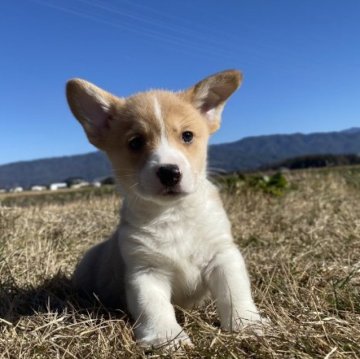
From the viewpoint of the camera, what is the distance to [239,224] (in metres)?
6.21

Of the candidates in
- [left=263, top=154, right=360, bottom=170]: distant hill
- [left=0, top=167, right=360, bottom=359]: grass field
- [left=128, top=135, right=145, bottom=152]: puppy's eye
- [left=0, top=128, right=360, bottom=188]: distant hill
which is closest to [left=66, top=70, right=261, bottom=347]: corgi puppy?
[left=128, top=135, right=145, bottom=152]: puppy's eye

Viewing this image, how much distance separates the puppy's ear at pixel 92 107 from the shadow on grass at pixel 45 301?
1029 millimetres

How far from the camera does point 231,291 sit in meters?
3.17

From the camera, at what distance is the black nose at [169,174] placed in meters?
3.12

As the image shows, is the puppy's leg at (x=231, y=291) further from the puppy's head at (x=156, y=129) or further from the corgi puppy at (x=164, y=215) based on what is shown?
the puppy's head at (x=156, y=129)

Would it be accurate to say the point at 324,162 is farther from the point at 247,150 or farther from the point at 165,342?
the point at 247,150

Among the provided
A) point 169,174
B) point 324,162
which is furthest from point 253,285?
point 324,162

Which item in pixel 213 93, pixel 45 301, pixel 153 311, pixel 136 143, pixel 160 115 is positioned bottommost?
pixel 45 301

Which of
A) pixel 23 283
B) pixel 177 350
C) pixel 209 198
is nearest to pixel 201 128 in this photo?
pixel 209 198

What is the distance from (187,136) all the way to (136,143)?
0.31 m

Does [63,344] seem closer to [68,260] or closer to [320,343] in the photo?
[320,343]

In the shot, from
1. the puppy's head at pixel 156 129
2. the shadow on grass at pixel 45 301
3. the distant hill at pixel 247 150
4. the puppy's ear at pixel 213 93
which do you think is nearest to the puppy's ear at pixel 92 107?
the puppy's head at pixel 156 129

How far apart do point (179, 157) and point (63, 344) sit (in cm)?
117

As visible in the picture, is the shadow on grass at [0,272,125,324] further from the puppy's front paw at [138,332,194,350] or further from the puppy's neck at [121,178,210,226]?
the puppy's neck at [121,178,210,226]
